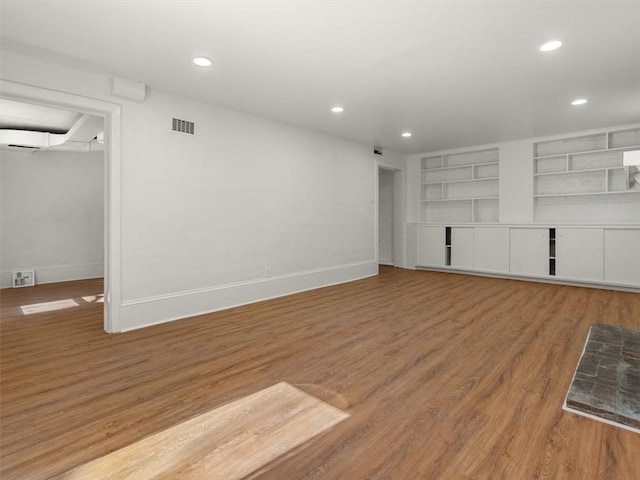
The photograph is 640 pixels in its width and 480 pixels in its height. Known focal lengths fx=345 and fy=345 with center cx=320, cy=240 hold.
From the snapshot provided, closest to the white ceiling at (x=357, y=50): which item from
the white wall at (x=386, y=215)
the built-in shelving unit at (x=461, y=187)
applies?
the built-in shelving unit at (x=461, y=187)

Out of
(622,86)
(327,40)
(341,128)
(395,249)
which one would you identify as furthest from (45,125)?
(622,86)

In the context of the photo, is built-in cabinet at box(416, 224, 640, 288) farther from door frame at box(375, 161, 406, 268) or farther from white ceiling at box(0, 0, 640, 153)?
white ceiling at box(0, 0, 640, 153)

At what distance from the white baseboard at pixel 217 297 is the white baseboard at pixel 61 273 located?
4.00 metres

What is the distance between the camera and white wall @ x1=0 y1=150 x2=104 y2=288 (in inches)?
233

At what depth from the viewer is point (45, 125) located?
5543 millimetres

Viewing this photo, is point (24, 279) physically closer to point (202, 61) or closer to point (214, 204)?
point (214, 204)

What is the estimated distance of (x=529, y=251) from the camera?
6.11 metres

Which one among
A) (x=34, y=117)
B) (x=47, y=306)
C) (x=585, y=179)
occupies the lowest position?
(x=47, y=306)

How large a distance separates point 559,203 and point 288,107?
16.9 ft

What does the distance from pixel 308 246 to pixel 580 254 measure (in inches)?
174

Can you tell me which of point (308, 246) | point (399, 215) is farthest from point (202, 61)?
point (399, 215)

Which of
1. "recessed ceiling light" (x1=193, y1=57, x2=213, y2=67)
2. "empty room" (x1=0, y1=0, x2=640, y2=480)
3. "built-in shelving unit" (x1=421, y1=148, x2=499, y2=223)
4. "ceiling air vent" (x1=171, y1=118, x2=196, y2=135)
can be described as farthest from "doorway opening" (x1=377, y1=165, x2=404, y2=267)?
"recessed ceiling light" (x1=193, y1=57, x2=213, y2=67)

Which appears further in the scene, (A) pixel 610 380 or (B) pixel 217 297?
(B) pixel 217 297

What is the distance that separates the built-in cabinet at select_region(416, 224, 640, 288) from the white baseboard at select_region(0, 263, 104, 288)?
6.69m
